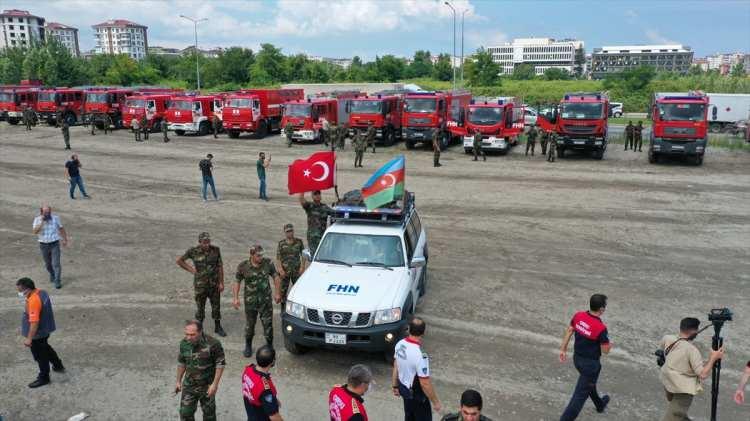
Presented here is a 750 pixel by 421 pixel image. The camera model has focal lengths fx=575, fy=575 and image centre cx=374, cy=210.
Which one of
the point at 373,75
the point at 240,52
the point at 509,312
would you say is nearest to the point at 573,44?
the point at 373,75

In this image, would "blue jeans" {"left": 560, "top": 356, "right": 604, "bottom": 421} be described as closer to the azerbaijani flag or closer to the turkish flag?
the azerbaijani flag

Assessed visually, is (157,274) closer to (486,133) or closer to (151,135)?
(486,133)

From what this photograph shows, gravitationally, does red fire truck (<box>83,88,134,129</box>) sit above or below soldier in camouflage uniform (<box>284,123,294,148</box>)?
above

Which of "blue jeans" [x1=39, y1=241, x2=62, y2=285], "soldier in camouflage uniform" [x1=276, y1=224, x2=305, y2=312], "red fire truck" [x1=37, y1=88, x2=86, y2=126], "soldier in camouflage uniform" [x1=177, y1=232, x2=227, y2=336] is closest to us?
"soldier in camouflage uniform" [x1=177, y1=232, x2=227, y2=336]

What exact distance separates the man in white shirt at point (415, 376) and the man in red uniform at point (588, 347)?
5.55 feet

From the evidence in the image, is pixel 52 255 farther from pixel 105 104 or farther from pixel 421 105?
pixel 105 104

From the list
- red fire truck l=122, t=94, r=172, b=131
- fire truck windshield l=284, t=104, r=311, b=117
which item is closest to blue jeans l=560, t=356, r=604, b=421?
fire truck windshield l=284, t=104, r=311, b=117

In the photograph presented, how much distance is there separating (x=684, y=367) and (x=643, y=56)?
688 feet

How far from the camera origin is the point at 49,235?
10.5m

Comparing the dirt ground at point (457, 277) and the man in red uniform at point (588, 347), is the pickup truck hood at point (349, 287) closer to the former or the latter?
the dirt ground at point (457, 277)

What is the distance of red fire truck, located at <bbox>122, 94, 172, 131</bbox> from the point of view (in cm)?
3572

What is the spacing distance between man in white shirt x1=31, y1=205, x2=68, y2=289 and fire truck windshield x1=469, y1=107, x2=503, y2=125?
2075 cm

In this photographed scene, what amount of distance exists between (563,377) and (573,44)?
8226 inches

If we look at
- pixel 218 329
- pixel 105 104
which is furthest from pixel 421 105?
pixel 105 104
